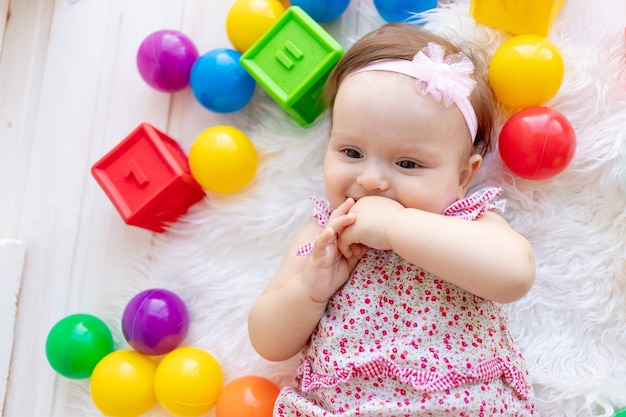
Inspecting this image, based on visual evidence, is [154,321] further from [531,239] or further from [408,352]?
[531,239]

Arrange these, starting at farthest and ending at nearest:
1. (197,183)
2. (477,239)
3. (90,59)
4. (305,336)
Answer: (90,59), (197,183), (305,336), (477,239)

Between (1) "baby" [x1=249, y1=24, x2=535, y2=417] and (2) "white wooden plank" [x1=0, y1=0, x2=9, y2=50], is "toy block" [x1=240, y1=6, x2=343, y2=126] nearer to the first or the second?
(1) "baby" [x1=249, y1=24, x2=535, y2=417]

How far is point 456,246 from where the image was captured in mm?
1032

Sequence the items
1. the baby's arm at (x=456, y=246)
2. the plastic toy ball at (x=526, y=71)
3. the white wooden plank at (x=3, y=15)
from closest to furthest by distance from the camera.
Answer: the baby's arm at (x=456, y=246) < the plastic toy ball at (x=526, y=71) < the white wooden plank at (x=3, y=15)

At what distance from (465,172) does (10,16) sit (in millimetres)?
1152

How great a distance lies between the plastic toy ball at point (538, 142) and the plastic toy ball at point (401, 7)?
295 millimetres

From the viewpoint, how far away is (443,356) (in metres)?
1.12

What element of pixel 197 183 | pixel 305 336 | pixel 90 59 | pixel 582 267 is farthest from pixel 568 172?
pixel 90 59

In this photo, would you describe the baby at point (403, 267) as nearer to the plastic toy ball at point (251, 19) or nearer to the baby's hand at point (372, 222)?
the baby's hand at point (372, 222)

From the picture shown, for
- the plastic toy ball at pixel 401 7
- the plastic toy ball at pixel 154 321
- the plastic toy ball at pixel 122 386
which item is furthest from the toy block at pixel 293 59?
the plastic toy ball at pixel 122 386

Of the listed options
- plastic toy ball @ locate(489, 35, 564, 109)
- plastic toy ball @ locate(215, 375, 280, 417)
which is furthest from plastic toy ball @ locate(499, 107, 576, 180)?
plastic toy ball @ locate(215, 375, 280, 417)

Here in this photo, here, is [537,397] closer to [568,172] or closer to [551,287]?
[551,287]

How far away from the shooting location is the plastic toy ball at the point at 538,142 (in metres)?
1.22

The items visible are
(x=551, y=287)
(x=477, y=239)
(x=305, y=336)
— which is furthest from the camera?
(x=551, y=287)
